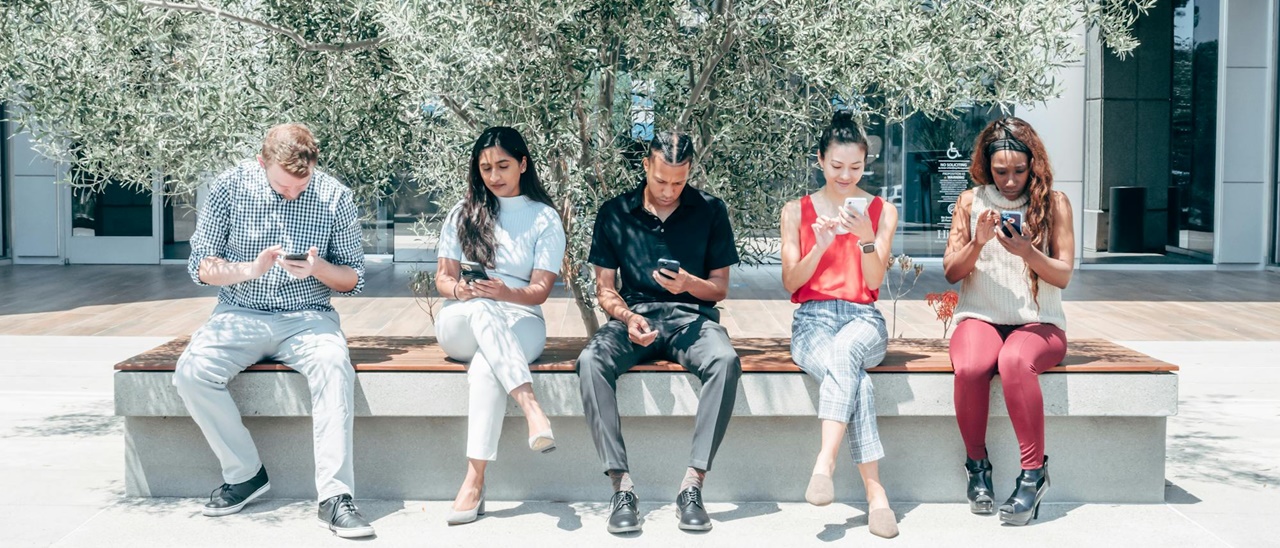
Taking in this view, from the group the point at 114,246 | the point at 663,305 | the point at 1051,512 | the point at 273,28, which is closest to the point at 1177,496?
the point at 1051,512

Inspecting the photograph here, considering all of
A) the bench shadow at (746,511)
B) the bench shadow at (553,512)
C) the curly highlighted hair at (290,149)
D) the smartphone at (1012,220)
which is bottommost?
the bench shadow at (553,512)

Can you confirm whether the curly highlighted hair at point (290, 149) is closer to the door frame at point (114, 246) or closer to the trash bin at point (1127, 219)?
the door frame at point (114, 246)

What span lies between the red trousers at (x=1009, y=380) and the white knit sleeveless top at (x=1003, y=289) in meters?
0.09

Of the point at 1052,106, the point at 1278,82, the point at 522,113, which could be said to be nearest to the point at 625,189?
the point at 522,113

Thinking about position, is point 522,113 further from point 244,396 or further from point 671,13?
point 244,396

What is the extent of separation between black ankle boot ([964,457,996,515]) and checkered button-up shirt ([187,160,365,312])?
8.35 feet

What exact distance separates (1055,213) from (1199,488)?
1343mm

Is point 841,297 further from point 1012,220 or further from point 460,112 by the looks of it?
point 460,112

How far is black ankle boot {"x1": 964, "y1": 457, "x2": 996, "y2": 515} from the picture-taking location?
4801mm

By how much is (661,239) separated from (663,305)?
258 mm

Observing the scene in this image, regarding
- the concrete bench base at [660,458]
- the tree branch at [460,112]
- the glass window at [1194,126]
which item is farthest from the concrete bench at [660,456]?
the glass window at [1194,126]

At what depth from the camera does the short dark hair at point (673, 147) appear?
484cm

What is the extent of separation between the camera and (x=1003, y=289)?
500 centimetres

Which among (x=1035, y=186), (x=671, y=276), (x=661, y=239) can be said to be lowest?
(x=671, y=276)
